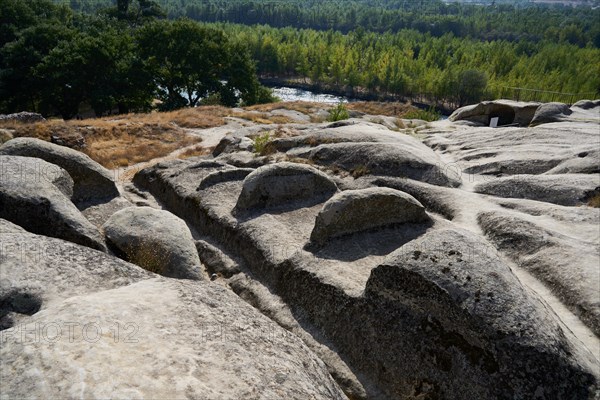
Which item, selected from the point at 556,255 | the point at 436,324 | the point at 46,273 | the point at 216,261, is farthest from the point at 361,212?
the point at 46,273

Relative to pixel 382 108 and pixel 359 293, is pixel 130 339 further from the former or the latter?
pixel 382 108

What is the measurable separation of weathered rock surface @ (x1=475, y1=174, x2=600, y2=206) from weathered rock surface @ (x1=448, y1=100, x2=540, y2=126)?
23.8 meters

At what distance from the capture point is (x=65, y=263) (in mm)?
8852

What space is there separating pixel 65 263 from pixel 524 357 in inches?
361

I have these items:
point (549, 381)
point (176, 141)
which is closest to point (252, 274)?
point (549, 381)

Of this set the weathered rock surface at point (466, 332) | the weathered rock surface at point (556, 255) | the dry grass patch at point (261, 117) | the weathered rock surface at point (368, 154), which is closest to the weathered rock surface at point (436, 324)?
the weathered rock surface at point (466, 332)

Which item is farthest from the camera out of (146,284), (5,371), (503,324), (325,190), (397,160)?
(397,160)

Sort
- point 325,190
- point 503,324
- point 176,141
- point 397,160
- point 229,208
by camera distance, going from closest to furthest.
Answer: point 503,324 → point 229,208 → point 325,190 → point 397,160 → point 176,141

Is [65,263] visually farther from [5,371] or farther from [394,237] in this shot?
[394,237]

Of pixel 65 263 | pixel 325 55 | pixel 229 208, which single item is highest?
pixel 65 263

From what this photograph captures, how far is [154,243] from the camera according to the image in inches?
497

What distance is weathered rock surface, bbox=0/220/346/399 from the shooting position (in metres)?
5.35

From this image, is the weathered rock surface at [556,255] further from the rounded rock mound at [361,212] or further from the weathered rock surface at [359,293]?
the rounded rock mound at [361,212]

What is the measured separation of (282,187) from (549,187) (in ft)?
39.1
